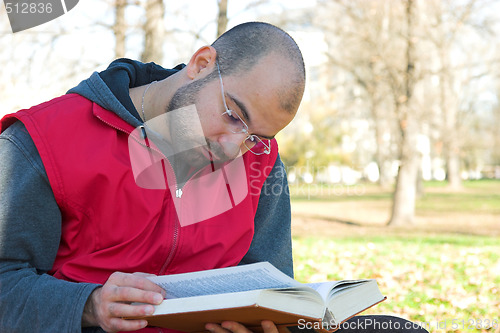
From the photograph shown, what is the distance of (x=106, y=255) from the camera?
61.4 inches

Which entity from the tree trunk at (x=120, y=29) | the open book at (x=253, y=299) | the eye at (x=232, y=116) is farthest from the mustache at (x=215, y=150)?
the tree trunk at (x=120, y=29)

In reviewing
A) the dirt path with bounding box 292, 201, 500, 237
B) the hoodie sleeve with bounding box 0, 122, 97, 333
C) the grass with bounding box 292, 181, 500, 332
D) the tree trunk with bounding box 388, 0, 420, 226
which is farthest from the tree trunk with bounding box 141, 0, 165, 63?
the hoodie sleeve with bounding box 0, 122, 97, 333

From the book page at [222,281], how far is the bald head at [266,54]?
0.58 metres

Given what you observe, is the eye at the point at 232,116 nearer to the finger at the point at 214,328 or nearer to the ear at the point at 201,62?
the ear at the point at 201,62

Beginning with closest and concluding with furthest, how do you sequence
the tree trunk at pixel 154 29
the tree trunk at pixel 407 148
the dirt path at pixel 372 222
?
1. the tree trunk at pixel 154 29
2. the tree trunk at pixel 407 148
3. the dirt path at pixel 372 222

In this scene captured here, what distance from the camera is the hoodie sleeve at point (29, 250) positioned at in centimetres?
134

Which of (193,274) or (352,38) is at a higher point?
(352,38)

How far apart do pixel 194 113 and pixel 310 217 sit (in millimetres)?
12353

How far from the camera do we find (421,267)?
6.08 metres

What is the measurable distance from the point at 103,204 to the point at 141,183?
0.13 meters

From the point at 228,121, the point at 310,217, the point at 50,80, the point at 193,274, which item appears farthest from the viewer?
the point at 310,217

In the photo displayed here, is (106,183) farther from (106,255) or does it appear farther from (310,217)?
(310,217)

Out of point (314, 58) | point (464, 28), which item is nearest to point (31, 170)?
point (314, 58)

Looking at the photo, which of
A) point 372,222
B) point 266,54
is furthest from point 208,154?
point 372,222
